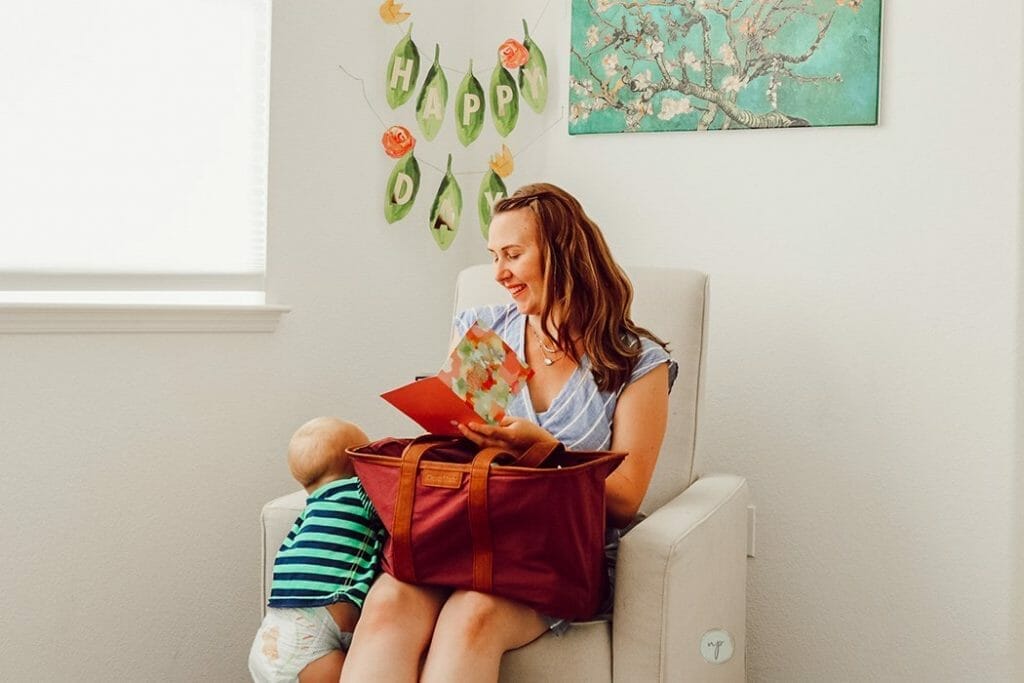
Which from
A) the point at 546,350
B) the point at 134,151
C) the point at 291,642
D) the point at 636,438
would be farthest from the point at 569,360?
the point at 134,151

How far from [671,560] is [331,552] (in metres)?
0.51

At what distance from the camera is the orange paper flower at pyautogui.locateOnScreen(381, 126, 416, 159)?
101 inches

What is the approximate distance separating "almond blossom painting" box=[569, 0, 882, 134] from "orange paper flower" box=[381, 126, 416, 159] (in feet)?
1.26

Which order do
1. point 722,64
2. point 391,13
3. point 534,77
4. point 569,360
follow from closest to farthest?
point 569,360, point 722,64, point 391,13, point 534,77

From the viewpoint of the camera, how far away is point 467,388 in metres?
1.68

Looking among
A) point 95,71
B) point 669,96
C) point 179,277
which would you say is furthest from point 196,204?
point 669,96

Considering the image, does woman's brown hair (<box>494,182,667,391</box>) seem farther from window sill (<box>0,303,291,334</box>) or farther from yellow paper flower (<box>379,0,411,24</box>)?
yellow paper flower (<box>379,0,411,24</box>)

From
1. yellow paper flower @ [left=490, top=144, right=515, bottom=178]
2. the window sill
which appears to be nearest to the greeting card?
the window sill

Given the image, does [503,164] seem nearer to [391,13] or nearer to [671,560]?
[391,13]

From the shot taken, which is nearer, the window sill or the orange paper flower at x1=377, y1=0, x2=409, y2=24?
the window sill

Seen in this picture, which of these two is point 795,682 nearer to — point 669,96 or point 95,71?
point 669,96

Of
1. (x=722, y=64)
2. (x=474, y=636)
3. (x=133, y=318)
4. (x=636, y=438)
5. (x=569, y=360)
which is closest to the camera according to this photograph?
(x=474, y=636)

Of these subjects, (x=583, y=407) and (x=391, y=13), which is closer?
(x=583, y=407)

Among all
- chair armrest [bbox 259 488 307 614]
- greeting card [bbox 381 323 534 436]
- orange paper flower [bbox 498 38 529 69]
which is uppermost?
orange paper flower [bbox 498 38 529 69]
